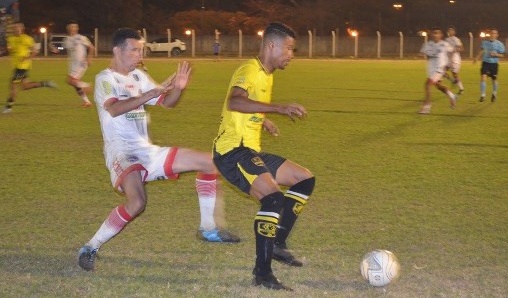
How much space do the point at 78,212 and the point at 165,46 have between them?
5542cm

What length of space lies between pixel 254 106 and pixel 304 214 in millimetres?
2804

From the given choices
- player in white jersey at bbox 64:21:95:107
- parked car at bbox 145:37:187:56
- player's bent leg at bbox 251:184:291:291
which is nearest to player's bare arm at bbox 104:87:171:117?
player's bent leg at bbox 251:184:291:291

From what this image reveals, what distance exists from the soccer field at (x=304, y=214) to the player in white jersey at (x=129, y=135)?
0.41 meters

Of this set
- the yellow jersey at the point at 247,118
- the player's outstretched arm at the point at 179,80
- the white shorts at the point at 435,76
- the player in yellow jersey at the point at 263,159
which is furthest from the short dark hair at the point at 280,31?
the white shorts at the point at 435,76

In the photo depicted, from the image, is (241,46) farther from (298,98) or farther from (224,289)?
(224,289)

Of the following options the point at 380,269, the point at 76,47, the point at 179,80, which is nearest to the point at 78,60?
the point at 76,47

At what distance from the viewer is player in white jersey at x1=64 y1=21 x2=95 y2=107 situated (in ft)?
66.8

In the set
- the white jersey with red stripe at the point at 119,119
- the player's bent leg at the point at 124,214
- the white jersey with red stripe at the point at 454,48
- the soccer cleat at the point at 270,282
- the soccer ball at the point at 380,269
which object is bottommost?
the soccer cleat at the point at 270,282

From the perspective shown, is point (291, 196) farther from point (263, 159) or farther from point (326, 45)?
point (326, 45)

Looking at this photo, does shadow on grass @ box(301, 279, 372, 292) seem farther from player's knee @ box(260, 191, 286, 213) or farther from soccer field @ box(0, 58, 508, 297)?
player's knee @ box(260, 191, 286, 213)

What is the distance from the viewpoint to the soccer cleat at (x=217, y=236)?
7324mm

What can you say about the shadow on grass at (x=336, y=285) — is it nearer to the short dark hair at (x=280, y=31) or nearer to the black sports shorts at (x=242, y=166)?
the black sports shorts at (x=242, y=166)

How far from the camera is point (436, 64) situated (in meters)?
19.9

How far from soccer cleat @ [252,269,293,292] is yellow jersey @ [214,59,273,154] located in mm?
1071
